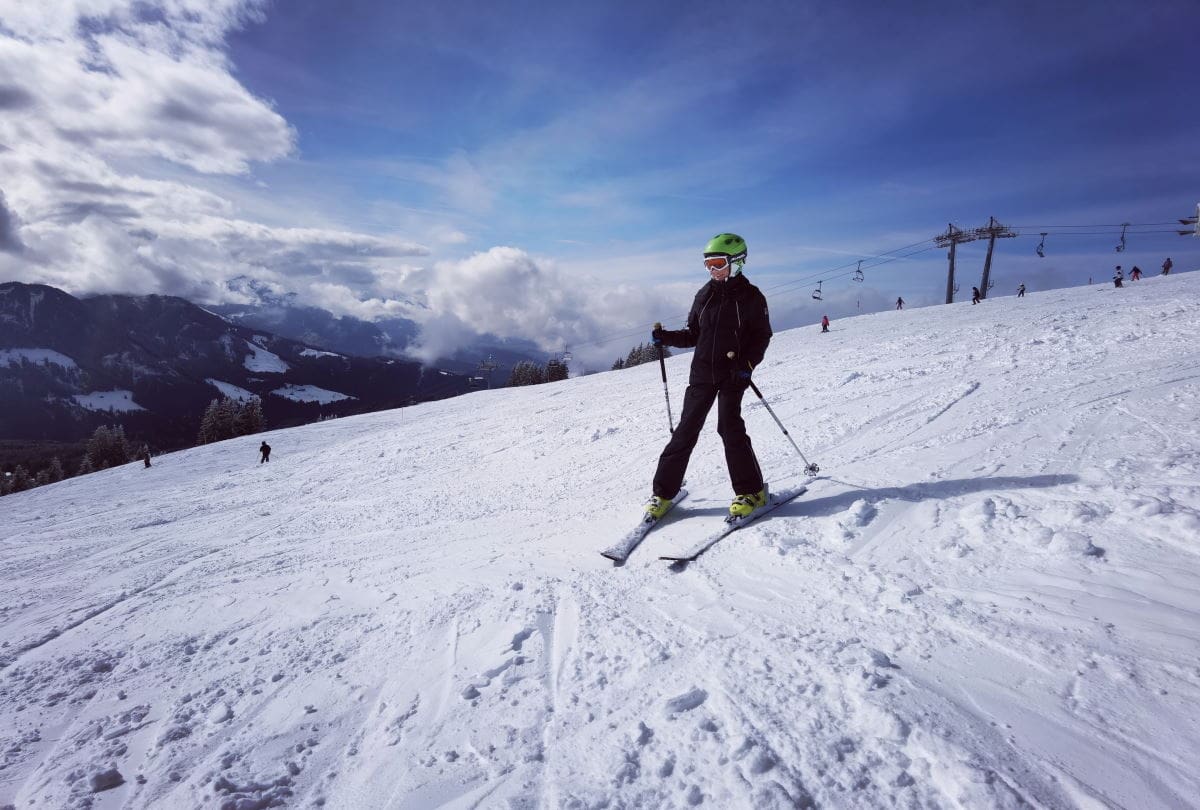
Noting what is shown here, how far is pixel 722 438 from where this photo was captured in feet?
17.5

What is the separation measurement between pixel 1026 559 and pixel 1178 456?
270 cm

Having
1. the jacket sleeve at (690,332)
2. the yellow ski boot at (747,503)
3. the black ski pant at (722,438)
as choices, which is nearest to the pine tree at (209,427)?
the jacket sleeve at (690,332)

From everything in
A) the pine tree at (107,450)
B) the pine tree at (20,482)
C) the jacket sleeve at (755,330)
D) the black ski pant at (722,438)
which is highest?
the jacket sleeve at (755,330)

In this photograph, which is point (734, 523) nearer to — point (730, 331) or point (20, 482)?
point (730, 331)

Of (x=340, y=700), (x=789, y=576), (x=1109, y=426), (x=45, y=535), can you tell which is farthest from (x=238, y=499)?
(x=1109, y=426)

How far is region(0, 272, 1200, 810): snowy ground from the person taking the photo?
2.25 m

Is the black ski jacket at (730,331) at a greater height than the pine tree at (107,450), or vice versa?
the black ski jacket at (730,331)

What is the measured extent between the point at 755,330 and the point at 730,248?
87cm

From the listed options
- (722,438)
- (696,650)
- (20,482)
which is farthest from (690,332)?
(20,482)

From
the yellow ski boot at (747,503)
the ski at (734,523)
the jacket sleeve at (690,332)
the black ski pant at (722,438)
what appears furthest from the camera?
the jacket sleeve at (690,332)

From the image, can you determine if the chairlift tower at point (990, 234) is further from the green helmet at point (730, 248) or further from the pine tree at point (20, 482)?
the pine tree at point (20, 482)

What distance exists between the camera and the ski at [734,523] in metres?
4.51

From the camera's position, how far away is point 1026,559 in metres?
3.67

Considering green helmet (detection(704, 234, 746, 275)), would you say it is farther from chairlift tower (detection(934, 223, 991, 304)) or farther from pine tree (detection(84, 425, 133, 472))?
pine tree (detection(84, 425, 133, 472))
